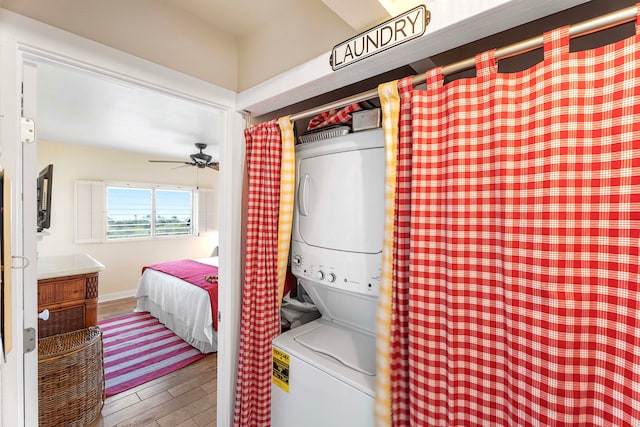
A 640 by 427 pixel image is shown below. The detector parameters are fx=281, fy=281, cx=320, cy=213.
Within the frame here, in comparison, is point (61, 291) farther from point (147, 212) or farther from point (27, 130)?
point (147, 212)

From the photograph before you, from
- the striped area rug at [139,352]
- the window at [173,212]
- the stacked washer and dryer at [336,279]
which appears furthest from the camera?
the window at [173,212]

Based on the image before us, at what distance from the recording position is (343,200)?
1.18 meters

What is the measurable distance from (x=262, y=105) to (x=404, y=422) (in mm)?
1471

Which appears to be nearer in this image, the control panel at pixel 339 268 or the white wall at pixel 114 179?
the control panel at pixel 339 268

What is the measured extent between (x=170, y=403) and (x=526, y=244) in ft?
8.88

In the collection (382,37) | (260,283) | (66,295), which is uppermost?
(382,37)

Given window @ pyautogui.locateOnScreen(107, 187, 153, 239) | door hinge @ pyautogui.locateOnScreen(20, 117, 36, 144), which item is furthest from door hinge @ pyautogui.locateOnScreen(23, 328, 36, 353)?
window @ pyautogui.locateOnScreen(107, 187, 153, 239)

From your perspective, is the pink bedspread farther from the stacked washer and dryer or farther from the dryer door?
the dryer door

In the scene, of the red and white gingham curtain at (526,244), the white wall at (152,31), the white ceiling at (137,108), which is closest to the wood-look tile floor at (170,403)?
the red and white gingham curtain at (526,244)

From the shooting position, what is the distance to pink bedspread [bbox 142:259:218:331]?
2930mm

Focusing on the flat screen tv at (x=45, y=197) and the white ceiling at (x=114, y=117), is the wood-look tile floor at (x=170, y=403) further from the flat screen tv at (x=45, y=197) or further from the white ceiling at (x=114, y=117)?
the white ceiling at (x=114, y=117)

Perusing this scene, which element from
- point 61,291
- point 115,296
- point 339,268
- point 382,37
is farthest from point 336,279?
point 115,296

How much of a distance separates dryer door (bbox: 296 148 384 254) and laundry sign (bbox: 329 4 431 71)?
0.33m

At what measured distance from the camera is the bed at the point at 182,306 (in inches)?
116
